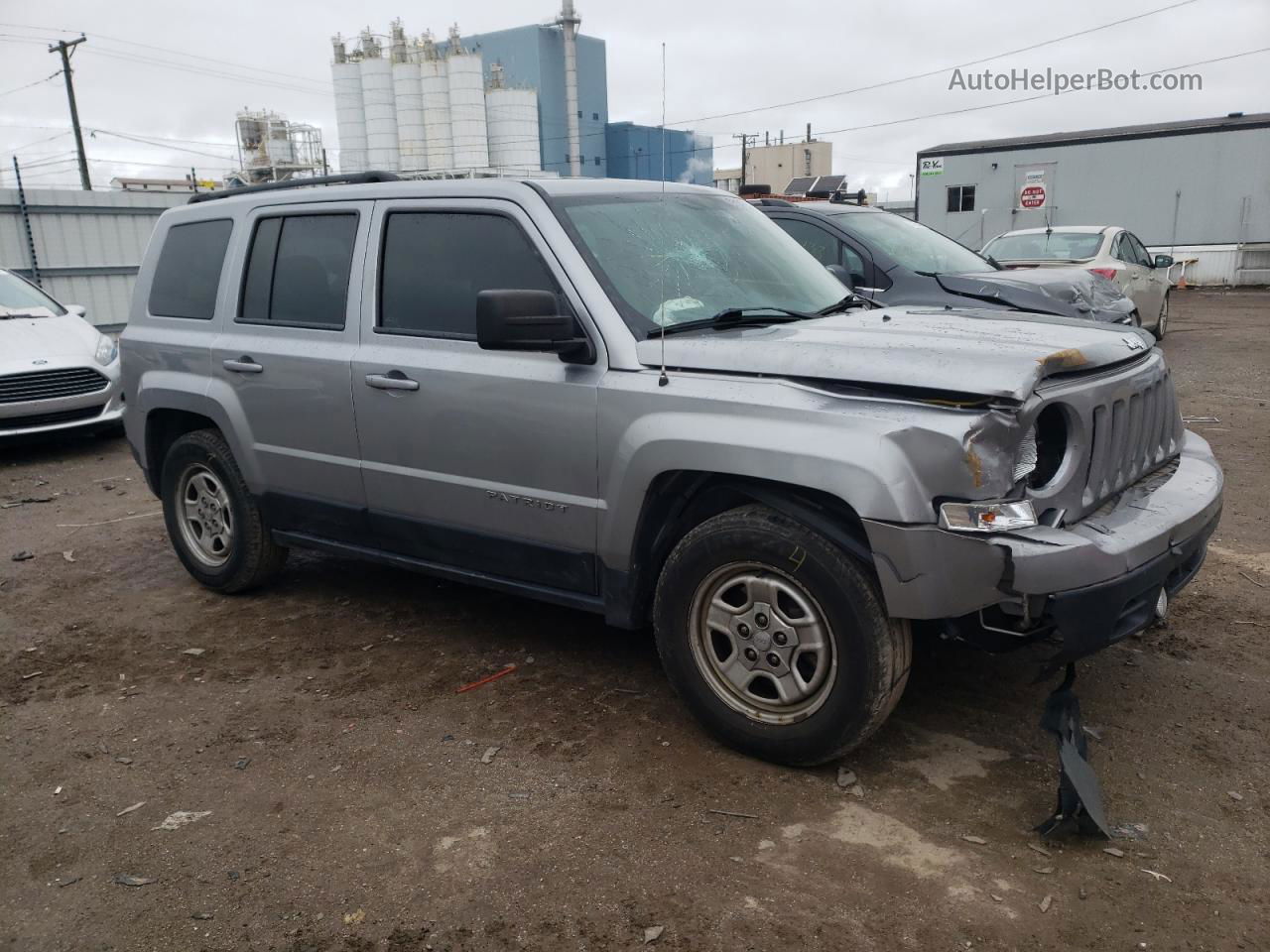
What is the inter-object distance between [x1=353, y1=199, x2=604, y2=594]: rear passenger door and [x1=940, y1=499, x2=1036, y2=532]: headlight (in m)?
1.28

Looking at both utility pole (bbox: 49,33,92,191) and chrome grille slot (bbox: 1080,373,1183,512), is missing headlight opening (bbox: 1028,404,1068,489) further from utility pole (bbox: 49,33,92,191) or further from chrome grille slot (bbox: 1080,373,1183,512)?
utility pole (bbox: 49,33,92,191)

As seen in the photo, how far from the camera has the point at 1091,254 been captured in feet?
41.3

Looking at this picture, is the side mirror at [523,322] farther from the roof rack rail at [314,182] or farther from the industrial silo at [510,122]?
the industrial silo at [510,122]

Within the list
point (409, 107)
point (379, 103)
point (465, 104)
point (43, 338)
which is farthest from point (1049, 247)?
point (379, 103)

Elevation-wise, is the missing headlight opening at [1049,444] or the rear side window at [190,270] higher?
the rear side window at [190,270]

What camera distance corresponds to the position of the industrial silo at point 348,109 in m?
43.2

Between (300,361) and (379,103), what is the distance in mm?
41919

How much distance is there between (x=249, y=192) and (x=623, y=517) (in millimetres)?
2891

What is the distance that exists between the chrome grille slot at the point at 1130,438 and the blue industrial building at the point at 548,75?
4424 centimetres

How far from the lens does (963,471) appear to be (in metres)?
2.88

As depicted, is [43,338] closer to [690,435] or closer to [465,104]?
[690,435]

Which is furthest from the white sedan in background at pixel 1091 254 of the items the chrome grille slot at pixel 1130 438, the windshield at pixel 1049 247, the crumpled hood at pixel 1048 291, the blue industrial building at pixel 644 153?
the blue industrial building at pixel 644 153

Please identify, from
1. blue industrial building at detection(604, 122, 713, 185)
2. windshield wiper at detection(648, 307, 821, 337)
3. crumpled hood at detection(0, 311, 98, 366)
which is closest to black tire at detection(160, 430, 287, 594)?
windshield wiper at detection(648, 307, 821, 337)

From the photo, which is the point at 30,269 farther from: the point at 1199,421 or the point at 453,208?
the point at 1199,421
